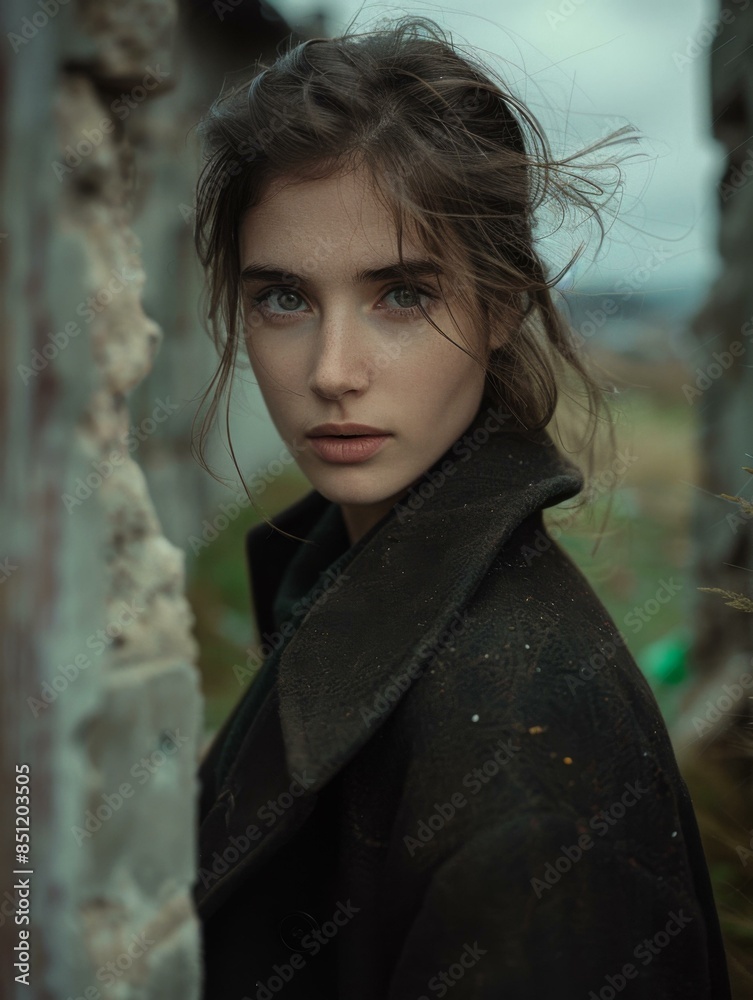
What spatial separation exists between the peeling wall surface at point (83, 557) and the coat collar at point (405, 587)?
328 millimetres

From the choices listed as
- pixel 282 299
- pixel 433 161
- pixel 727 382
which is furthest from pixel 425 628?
pixel 727 382

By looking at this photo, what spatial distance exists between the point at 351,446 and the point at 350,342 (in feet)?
0.59

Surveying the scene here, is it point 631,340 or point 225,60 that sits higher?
point 225,60

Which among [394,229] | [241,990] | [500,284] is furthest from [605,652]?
[241,990]

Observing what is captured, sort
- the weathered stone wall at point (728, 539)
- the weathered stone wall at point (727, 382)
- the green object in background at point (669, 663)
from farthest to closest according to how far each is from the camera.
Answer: the green object in background at point (669, 663), the weathered stone wall at point (727, 382), the weathered stone wall at point (728, 539)

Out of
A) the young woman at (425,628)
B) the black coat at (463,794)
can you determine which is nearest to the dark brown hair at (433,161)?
the young woman at (425,628)

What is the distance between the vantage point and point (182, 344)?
6359 mm

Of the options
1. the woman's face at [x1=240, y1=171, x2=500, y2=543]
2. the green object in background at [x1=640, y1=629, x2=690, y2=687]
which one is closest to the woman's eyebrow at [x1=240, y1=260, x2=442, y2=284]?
the woman's face at [x1=240, y1=171, x2=500, y2=543]

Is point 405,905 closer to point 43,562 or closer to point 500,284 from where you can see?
point 43,562

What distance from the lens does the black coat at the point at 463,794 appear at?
3.93 feet

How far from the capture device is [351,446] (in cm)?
154

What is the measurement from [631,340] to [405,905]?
21.1ft

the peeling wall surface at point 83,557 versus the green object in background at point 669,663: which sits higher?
the peeling wall surface at point 83,557

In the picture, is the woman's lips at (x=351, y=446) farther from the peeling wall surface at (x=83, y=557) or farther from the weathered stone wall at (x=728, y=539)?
the weathered stone wall at (x=728, y=539)
